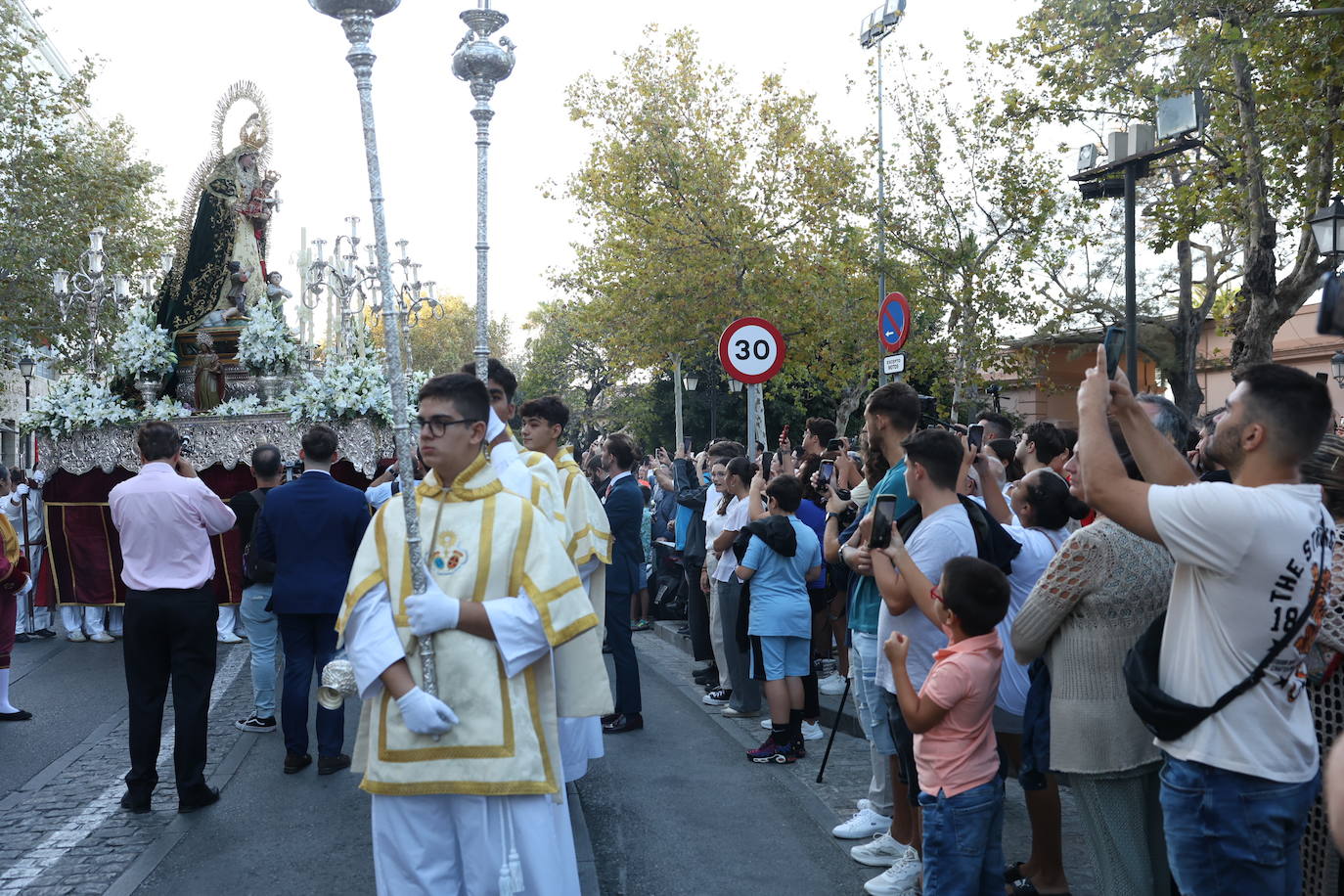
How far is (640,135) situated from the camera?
90.4 ft

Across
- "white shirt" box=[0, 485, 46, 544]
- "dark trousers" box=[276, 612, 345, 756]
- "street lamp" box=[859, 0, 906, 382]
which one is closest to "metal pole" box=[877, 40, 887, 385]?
"street lamp" box=[859, 0, 906, 382]

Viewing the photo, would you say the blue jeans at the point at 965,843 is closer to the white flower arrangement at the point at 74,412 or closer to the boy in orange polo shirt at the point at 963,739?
the boy in orange polo shirt at the point at 963,739

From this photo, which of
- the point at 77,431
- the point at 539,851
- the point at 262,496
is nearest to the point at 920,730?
the point at 539,851

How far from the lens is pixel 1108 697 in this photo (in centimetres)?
383

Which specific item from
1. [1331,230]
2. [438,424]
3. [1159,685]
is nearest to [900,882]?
[1159,685]

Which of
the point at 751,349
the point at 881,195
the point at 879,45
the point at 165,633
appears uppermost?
the point at 879,45

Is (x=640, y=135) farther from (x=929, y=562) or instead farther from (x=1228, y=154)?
(x=929, y=562)

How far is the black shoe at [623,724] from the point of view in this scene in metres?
7.85

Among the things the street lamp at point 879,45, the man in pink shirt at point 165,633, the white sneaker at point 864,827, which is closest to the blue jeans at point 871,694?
the white sneaker at point 864,827

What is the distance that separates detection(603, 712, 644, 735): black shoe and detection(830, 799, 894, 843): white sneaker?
8.15 ft

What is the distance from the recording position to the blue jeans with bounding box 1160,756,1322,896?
2943 millimetres

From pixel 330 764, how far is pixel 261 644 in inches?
64.5

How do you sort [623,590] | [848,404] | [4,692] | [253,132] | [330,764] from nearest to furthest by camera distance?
[330,764] < [623,590] < [4,692] < [253,132] < [848,404]

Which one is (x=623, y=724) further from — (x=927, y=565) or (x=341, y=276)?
(x=341, y=276)
